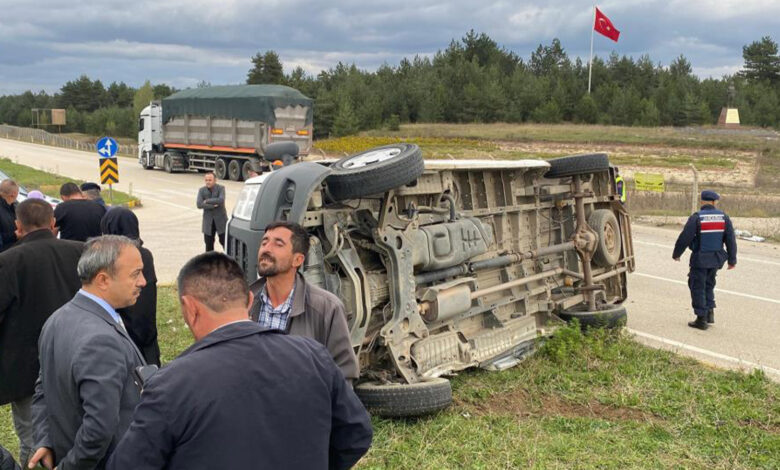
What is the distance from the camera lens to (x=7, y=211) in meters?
8.62

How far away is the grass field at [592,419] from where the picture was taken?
521 centimetres

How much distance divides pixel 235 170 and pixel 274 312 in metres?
25.9

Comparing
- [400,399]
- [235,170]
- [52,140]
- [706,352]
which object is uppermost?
[52,140]

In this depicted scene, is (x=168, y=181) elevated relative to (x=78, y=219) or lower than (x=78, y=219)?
lower

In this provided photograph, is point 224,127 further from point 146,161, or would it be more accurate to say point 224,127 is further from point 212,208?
point 212,208

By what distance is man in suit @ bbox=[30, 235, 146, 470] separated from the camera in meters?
3.12

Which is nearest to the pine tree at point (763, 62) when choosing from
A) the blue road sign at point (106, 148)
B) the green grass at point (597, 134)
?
the green grass at point (597, 134)

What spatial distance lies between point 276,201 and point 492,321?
273 cm

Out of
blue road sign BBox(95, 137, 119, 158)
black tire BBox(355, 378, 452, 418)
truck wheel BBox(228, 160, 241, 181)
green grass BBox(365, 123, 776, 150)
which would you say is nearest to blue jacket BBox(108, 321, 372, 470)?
black tire BBox(355, 378, 452, 418)

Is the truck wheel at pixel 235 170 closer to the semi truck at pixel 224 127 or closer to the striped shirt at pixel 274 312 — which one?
the semi truck at pixel 224 127

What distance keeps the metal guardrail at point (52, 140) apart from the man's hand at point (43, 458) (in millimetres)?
46169

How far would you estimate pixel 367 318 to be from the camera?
5.80 metres

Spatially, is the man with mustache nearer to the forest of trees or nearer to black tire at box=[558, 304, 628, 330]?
black tire at box=[558, 304, 628, 330]

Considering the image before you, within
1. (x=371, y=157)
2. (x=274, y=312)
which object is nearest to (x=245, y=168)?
(x=371, y=157)
